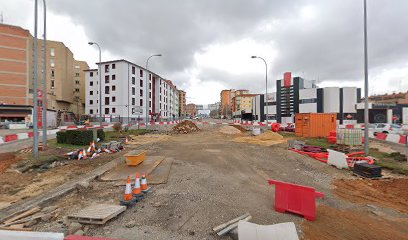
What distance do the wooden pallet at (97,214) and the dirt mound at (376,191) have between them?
19.7 feet

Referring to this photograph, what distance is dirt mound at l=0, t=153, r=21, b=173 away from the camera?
Result: 8697 mm

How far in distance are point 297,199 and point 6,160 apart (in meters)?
13.2

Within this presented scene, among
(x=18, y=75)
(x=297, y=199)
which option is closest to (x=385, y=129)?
(x=297, y=199)

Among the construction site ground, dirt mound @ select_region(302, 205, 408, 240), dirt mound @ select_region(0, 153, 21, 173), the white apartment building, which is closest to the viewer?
dirt mound @ select_region(302, 205, 408, 240)

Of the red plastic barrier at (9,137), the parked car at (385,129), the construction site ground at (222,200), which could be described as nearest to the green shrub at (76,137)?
the red plastic barrier at (9,137)

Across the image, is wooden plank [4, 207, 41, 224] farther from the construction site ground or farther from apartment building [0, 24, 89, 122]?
apartment building [0, 24, 89, 122]

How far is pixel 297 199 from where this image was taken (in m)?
4.49

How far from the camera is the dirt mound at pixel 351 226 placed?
3.68m

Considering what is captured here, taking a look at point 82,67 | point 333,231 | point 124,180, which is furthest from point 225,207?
point 82,67

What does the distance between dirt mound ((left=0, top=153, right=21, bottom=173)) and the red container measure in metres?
10.7

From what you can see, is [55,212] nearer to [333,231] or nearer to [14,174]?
[14,174]

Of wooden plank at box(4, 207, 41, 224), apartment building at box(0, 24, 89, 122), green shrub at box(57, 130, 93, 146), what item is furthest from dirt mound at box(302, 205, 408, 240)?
apartment building at box(0, 24, 89, 122)

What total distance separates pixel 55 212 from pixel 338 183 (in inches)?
328

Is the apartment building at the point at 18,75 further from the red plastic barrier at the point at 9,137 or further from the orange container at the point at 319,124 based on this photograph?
the orange container at the point at 319,124
